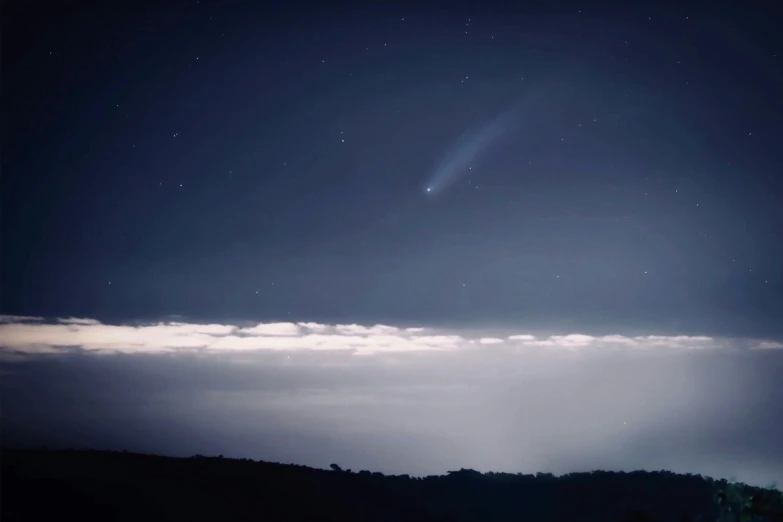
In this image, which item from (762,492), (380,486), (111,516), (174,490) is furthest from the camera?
(380,486)

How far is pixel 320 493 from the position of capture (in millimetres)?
25391

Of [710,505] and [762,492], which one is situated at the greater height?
[762,492]

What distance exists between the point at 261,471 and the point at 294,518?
431 centimetres

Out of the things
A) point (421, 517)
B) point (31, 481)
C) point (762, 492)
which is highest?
point (762, 492)

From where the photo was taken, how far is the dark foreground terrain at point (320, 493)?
17.3 metres

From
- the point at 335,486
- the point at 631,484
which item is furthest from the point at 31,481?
the point at 631,484

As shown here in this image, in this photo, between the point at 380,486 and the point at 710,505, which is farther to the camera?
the point at 710,505

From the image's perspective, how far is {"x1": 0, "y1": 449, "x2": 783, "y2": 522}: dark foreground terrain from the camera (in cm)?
1730

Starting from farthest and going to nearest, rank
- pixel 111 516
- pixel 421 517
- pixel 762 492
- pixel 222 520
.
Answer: pixel 421 517
pixel 222 520
pixel 111 516
pixel 762 492

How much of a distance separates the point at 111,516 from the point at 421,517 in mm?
12855

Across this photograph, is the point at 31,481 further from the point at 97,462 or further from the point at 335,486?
the point at 335,486

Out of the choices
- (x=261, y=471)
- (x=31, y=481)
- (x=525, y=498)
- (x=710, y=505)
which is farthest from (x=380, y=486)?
(x=710, y=505)

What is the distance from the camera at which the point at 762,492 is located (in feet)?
45.0

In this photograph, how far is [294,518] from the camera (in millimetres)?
22016
